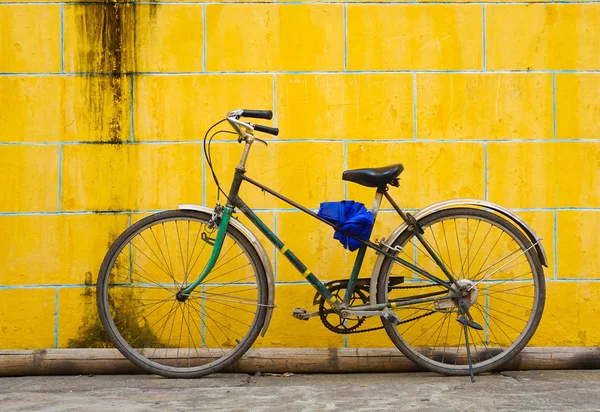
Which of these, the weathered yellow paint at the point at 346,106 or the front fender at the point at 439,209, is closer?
the front fender at the point at 439,209

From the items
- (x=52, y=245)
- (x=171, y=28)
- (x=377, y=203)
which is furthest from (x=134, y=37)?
(x=377, y=203)

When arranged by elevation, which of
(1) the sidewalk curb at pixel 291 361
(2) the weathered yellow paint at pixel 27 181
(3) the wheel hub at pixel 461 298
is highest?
(2) the weathered yellow paint at pixel 27 181

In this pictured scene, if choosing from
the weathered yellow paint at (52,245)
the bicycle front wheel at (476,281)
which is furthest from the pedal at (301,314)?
the weathered yellow paint at (52,245)

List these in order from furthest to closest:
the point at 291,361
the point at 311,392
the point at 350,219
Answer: the point at 291,361 < the point at 350,219 < the point at 311,392

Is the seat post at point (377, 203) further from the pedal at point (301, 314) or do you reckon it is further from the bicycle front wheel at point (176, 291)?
the bicycle front wheel at point (176, 291)

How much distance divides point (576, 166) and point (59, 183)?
9.66 feet

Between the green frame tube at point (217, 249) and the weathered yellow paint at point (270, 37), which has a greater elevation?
the weathered yellow paint at point (270, 37)

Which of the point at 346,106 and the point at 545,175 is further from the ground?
the point at 346,106

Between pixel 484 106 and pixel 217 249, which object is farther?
pixel 484 106

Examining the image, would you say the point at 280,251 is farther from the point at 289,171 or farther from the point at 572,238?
the point at 572,238

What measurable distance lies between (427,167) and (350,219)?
728mm

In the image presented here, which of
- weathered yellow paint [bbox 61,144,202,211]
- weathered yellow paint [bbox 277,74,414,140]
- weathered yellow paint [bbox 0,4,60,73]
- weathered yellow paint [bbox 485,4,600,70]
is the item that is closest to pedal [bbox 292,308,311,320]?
weathered yellow paint [bbox 61,144,202,211]

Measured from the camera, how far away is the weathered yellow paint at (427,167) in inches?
171

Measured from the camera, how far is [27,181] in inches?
171
